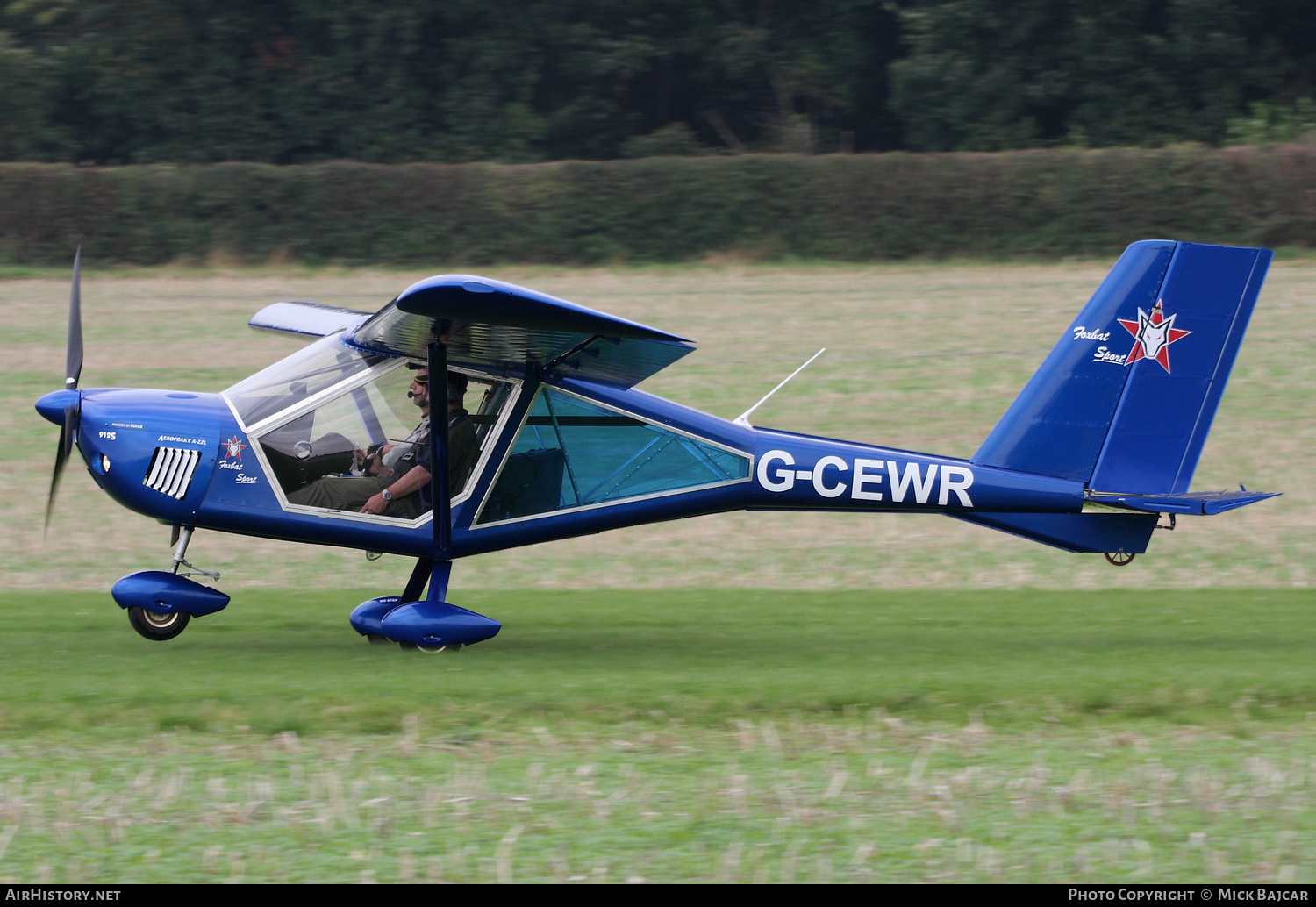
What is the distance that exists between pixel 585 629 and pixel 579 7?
103 feet

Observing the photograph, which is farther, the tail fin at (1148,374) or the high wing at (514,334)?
the tail fin at (1148,374)

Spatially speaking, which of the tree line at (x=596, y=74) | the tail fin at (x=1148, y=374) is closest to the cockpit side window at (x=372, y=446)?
the tail fin at (x=1148, y=374)

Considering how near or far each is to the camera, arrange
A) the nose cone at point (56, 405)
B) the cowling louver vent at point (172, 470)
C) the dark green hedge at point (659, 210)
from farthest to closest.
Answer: the dark green hedge at point (659, 210)
the cowling louver vent at point (172, 470)
the nose cone at point (56, 405)

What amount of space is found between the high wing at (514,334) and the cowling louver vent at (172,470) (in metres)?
1.22

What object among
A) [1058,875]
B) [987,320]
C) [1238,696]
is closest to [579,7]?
[987,320]

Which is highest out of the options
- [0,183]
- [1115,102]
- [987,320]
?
[1115,102]

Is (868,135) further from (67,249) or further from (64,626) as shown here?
(64,626)

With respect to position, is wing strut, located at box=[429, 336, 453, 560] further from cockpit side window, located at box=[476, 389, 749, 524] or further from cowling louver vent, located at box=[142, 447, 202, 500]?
cowling louver vent, located at box=[142, 447, 202, 500]

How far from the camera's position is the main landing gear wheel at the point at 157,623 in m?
8.87

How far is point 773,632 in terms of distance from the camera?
9.91 metres

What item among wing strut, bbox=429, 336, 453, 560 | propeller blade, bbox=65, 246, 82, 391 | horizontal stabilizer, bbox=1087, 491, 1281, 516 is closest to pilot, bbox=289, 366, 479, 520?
wing strut, bbox=429, 336, 453, 560

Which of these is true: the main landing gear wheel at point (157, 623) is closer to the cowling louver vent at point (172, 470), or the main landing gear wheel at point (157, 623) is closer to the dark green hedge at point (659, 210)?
the cowling louver vent at point (172, 470)

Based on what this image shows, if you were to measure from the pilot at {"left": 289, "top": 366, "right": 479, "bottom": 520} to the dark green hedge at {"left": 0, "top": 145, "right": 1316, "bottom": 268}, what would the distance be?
719 inches

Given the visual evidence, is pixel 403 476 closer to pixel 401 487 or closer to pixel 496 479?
pixel 401 487
